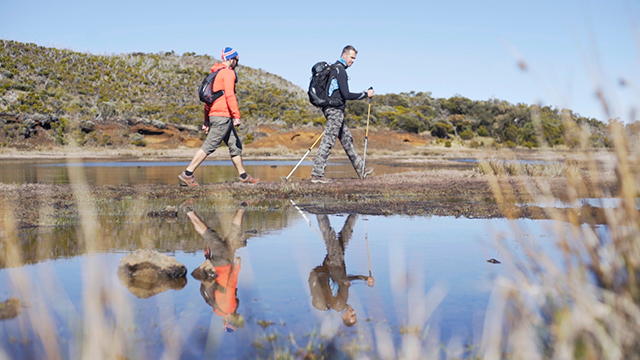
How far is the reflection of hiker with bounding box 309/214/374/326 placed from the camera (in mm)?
4023

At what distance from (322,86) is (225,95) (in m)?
2.17

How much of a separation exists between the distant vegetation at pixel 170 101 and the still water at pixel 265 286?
37911mm

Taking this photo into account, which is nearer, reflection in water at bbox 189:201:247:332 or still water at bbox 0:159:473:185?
reflection in water at bbox 189:201:247:332

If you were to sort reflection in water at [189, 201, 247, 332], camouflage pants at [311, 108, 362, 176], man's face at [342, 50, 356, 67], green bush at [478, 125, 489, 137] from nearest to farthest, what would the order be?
1. reflection in water at [189, 201, 247, 332]
2. man's face at [342, 50, 356, 67]
3. camouflage pants at [311, 108, 362, 176]
4. green bush at [478, 125, 489, 137]

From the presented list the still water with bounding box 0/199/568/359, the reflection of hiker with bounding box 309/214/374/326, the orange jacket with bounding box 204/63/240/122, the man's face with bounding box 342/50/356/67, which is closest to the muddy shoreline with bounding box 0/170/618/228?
the still water with bounding box 0/199/568/359

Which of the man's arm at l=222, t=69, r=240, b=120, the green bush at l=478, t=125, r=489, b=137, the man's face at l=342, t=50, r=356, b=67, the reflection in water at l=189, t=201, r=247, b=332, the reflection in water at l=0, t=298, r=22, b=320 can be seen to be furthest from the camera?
the green bush at l=478, t=125, r=489, b=137

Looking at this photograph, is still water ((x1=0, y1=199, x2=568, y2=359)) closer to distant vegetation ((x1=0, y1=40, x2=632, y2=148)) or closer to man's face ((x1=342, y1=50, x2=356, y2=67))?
man's face ((x1=342, y1=50, x2=356, y2=67))

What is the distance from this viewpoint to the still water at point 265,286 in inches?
132

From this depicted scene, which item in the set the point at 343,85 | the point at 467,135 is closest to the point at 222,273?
the point at 343,85

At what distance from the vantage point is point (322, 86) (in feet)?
41.8

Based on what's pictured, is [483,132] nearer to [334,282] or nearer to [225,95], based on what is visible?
[225,95]

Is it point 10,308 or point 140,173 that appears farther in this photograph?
point 140,173

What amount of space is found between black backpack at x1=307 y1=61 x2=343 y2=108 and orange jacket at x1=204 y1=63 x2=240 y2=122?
182 cm

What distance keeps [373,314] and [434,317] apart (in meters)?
0.38
